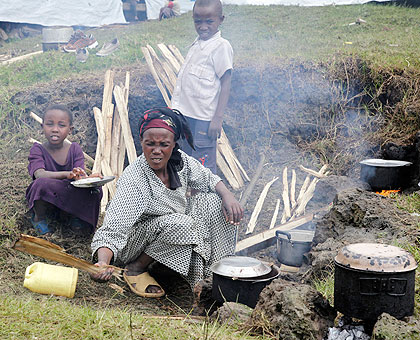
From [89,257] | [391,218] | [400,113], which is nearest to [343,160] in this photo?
[400,113]

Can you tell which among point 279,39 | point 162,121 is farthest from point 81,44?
point 162,121

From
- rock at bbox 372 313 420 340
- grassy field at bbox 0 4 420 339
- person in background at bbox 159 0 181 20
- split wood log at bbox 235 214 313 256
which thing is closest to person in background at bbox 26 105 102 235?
grassy field at bbox 0 4 420 339

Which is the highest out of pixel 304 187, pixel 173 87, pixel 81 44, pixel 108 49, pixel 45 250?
pixel 81 44

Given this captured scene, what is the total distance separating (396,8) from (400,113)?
791 centimetres

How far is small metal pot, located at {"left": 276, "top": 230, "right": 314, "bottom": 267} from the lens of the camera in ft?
14.3

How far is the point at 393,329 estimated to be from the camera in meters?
2.33

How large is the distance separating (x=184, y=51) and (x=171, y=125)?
17.9ft

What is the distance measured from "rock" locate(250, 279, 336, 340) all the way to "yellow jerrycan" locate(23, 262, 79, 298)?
4.95 feet

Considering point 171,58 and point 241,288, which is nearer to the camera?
point 241,288

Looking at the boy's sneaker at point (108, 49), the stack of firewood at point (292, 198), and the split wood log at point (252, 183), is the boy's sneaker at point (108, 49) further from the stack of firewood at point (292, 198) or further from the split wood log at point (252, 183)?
the stack of firewood at point (292, 198)

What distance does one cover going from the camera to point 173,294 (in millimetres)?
4062

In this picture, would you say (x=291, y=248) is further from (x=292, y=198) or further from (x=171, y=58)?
(x=171, y=58)

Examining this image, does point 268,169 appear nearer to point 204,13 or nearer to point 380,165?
point 380,165

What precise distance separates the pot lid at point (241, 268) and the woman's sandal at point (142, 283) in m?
0.77
